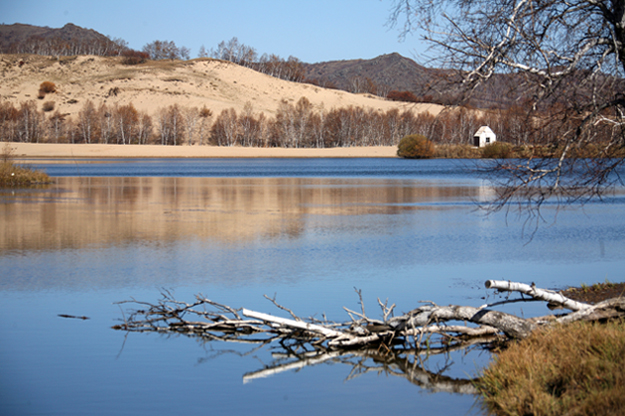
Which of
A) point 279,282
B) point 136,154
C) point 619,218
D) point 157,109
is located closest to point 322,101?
point 157,109

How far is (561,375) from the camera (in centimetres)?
612

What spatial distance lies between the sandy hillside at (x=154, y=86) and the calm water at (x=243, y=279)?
117 metres

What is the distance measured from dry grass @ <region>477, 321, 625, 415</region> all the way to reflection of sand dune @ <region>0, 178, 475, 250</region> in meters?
11.8

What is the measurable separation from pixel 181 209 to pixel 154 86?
5240 inches

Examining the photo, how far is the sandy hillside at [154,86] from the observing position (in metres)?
141

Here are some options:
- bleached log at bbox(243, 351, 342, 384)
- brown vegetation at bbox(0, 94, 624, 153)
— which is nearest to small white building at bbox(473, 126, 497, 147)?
brown vegetation at bbox(0, 94, 624, 153)

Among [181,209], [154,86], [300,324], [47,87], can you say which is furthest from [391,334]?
[154,86]

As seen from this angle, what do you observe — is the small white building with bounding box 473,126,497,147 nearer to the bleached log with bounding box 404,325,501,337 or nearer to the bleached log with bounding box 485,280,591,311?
the bleached log with bounding box 404,325,501,337

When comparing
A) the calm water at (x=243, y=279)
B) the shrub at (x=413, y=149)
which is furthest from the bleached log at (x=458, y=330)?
the shrub at (x=413, y=149)

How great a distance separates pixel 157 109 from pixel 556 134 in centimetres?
13318

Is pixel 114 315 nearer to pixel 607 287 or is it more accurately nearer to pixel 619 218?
pixel 607 287

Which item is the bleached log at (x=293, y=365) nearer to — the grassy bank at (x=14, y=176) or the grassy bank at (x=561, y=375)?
the grassy bank at (x=561, y=375)

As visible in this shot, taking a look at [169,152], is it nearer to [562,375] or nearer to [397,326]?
[397,326]

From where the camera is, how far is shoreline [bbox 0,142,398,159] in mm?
99300
